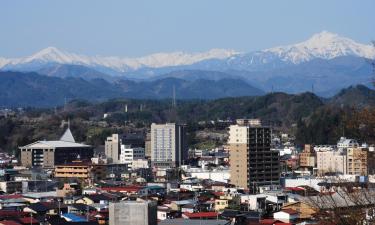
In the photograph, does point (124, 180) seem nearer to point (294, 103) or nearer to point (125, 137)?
point (125, 137)

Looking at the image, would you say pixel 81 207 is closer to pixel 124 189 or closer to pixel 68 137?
pixel 124 189

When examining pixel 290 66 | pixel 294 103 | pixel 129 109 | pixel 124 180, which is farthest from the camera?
pixel 290 66

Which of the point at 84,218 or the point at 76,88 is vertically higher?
the point at 76,88

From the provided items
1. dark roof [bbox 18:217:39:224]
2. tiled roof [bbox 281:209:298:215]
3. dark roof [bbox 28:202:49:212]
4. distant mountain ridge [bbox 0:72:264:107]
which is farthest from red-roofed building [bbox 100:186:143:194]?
distant mountain ridge [bbox 0:72:264:107]

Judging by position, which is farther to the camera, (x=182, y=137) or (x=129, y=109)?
(x=129, y=109)

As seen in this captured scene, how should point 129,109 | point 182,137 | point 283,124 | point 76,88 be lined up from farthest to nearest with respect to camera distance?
1. point 76,88
2. point 129,109
3. point 283,124
4. point 182,137

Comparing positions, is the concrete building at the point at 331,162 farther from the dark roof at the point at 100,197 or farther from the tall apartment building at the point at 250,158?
the dark roof at the point at 100,197

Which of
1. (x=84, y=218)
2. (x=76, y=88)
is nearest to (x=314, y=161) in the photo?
(x=84, y=218)
